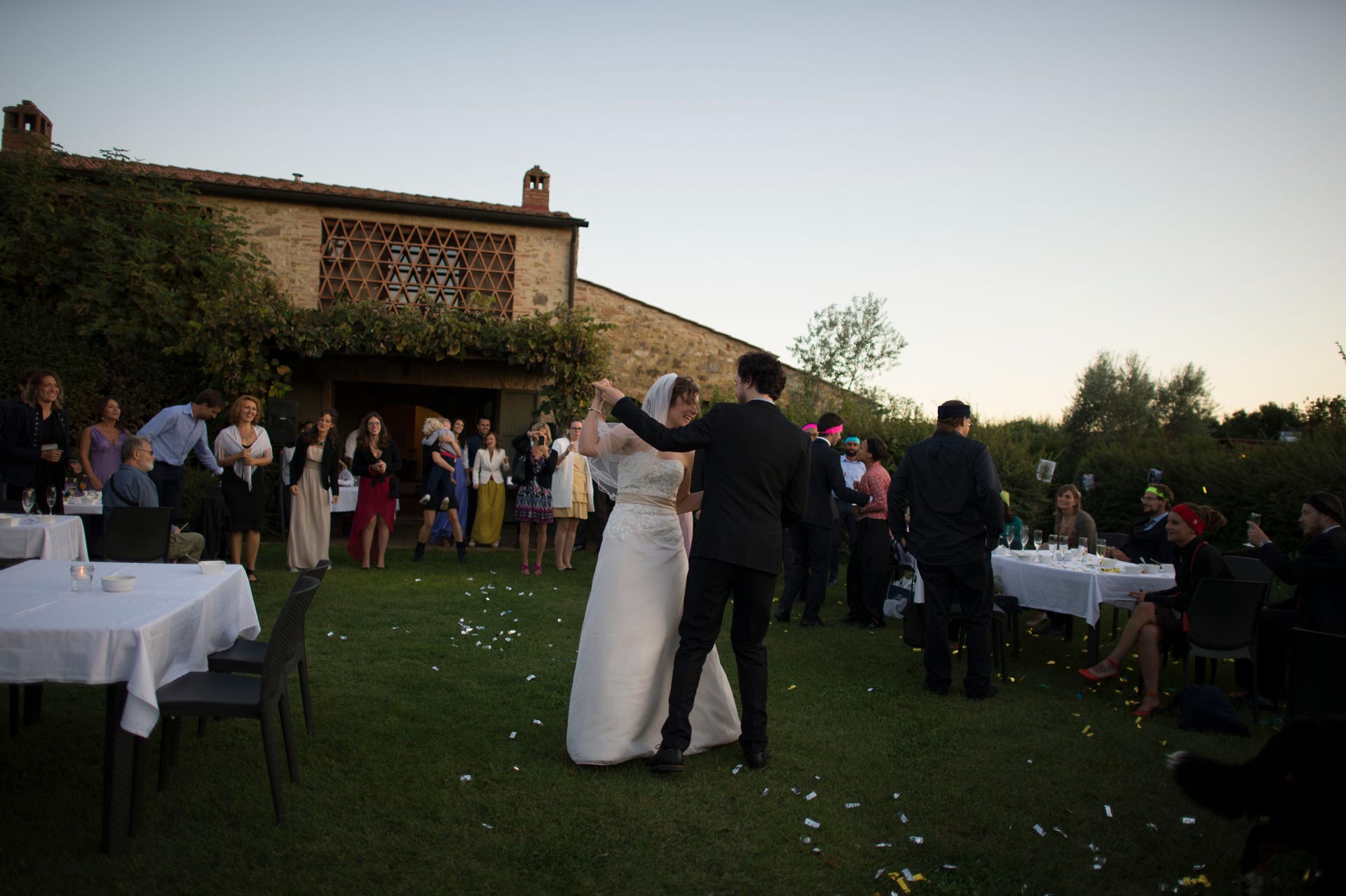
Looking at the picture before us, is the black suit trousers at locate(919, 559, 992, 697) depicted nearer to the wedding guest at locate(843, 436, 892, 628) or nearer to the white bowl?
the wedding guest at locate(843, 436, 892, 628)

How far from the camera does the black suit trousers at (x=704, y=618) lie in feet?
13.1

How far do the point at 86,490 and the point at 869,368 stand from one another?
16.4 meters

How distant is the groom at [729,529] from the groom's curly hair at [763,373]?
49mm

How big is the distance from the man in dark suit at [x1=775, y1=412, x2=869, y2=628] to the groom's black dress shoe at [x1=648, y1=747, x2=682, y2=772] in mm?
3948

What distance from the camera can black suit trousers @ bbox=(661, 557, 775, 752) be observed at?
4.01 meters

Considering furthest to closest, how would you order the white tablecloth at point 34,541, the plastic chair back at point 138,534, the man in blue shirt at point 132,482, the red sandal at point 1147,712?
the man in blue shirt at point 132,482 → the plastic chair back at point 138,534 → the white tablecloth at point 34,541 → the red sandal at point 1147,712

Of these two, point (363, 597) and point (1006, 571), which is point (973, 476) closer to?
point (1006, 571)

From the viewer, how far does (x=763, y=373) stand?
4.18 metres

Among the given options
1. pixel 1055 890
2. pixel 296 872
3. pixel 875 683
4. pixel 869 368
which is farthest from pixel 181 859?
pixel 869 368

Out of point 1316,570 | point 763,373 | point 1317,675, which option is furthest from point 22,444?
point 1316,570

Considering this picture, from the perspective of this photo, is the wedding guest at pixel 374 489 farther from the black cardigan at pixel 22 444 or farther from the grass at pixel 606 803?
the grass at pixel 606 803

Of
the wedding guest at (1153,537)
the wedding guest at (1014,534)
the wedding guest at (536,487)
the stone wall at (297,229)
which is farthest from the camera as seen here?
the stone wall at (297,229)

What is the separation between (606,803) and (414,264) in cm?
1307

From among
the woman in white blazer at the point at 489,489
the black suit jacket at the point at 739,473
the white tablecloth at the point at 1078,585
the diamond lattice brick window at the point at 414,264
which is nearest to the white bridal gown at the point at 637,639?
the black suit jacket at the point at 739,473
